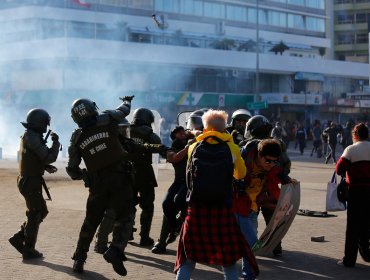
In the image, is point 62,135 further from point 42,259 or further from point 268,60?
point 42,259

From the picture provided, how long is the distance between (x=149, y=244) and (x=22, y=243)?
1544 mm

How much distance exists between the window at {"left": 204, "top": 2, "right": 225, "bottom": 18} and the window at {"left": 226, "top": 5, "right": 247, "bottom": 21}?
0.75 m

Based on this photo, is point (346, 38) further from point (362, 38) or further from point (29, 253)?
point (29, 253)

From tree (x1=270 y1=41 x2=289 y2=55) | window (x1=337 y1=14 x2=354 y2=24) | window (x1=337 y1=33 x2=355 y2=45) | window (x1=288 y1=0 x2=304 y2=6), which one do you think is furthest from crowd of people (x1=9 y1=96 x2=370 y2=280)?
window (x1=337 y1=14 x2=354 y2=24)

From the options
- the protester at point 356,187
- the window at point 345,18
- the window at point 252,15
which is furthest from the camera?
the window at point 345,18

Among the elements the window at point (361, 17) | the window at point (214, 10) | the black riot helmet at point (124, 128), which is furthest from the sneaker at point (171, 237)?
the window at point (361, 17)

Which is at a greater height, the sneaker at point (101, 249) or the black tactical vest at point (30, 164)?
the black tactical vest at point (30, 164)

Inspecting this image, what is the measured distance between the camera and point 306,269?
7.26 m

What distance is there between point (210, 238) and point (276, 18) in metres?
62.0

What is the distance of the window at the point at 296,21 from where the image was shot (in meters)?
67.3

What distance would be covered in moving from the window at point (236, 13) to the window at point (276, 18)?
3.70 m

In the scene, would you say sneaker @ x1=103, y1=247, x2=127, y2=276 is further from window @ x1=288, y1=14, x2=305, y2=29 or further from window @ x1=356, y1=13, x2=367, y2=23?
window @ x1=356, y1=13, x2=367, y2=23

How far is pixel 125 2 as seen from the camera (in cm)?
5128

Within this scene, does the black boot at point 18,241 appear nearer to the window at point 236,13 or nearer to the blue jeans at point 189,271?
the blue jeans at point 189,271
